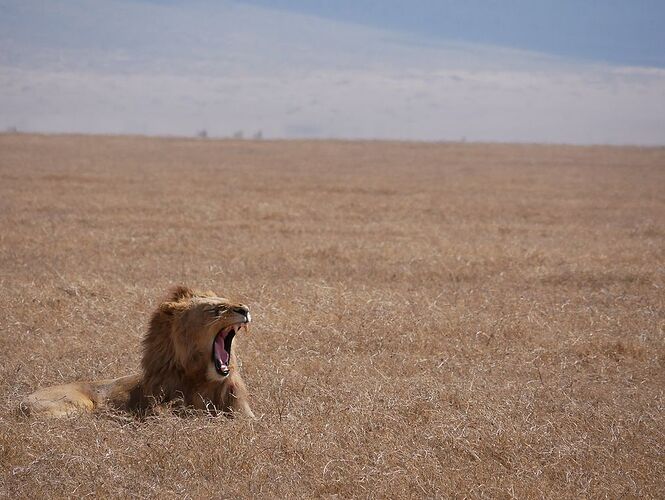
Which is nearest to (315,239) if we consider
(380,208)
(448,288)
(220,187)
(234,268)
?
(234,268)

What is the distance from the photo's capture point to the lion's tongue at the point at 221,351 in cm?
616

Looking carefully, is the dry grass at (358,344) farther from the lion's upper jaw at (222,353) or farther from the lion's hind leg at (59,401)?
the lion's upper jaw at (222,353)

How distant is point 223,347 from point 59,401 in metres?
1.19

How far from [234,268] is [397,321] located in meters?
3.84

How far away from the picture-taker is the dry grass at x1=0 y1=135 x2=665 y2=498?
5.37 meters

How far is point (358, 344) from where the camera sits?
886 centimetres

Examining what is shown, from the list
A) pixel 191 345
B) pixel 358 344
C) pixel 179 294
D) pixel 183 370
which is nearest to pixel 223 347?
pixel 191 345

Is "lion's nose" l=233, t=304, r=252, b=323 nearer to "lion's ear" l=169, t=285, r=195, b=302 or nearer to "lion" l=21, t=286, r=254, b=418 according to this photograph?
"lion" l=21, t=286, r=254, b=418

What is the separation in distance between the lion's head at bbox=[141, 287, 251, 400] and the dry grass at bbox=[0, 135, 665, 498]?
41 cm

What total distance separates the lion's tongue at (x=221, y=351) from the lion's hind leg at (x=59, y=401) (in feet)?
3.30

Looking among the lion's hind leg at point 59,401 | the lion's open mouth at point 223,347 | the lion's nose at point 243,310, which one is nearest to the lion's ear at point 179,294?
the lion's open mouth at point 223,347

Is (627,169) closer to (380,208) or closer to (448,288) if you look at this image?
(380,208)

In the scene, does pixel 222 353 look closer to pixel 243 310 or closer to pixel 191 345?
pixel 191 345

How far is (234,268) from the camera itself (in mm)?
12672
